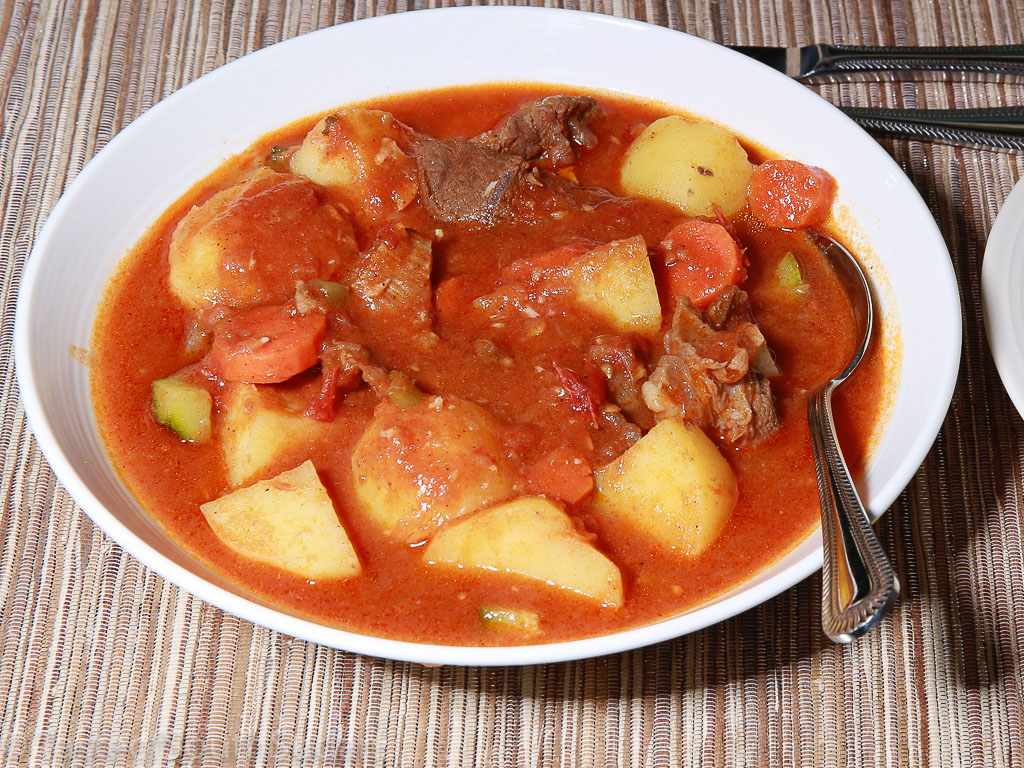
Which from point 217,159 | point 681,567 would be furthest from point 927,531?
point 217,159

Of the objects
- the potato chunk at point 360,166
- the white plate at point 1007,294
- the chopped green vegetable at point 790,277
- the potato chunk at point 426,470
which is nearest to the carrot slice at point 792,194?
the chopped green vegetable at point 790,277

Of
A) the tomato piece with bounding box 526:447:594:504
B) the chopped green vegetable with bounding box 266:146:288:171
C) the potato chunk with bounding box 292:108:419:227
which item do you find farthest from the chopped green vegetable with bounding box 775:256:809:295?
the chopped green vegetable with bounding box 266:146:288:171

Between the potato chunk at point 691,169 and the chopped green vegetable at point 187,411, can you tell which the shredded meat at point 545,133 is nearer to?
the potato chunk at point 691,169

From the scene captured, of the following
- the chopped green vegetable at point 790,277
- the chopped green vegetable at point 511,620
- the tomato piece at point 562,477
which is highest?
the chopped green vegetable at point 790,277

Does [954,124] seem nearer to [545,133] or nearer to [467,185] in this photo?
[545,133]

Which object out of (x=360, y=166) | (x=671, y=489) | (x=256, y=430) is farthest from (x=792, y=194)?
(x=256, y=430)

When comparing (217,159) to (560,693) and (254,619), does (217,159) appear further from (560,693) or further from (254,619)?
(560,693)
